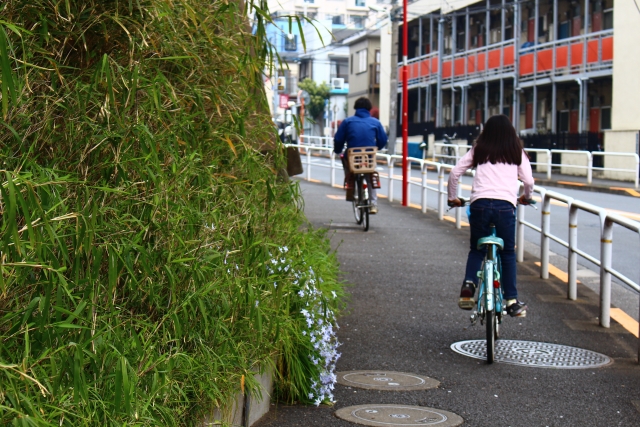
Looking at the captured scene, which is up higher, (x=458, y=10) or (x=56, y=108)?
(x=458, y=10)

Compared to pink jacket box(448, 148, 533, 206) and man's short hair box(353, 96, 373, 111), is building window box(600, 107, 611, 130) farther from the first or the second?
pink jacket box(448, 148, 533, 206)

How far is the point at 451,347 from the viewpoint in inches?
262

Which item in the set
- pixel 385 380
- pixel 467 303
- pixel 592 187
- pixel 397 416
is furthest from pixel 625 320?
pixel 592 187

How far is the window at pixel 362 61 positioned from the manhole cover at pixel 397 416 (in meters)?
55.7

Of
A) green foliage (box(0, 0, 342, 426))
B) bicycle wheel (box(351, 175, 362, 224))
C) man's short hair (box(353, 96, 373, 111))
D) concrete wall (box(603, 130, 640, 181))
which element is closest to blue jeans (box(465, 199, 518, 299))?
green foliage (box(0, 0, 342, 426))

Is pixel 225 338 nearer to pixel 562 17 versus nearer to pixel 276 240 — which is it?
pixel 276 240

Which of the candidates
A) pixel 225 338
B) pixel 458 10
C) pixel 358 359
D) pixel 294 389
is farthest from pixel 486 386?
pixel 458 10

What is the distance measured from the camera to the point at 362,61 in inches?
2392

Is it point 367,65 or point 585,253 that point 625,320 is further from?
point 367,65

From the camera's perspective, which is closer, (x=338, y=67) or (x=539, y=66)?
(x=539, y=66)

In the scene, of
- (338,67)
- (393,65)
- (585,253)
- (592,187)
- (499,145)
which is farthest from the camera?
(338,67)

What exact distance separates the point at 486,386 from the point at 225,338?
2282 mm

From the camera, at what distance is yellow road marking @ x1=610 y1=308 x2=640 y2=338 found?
746 centimetres

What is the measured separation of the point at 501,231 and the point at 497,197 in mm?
246
